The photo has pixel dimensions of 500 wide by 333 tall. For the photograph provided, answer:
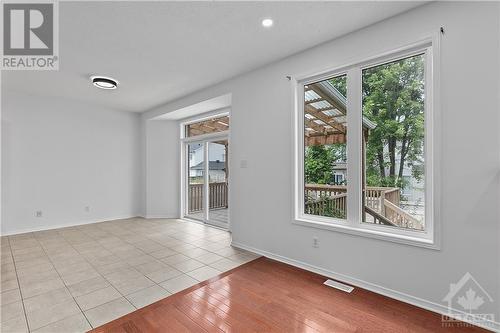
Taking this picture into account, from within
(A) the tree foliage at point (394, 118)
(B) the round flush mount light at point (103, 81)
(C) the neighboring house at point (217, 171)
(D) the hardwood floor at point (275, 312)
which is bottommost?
(D) the hardwood floor at point (275, 312)

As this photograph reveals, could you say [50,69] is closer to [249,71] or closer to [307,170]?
[249,71]

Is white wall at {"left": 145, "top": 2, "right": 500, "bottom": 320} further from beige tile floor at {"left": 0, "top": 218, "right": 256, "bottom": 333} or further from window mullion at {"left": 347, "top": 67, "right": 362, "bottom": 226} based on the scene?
beige tile floor at {"left": 0, "top": 218, "right": 256, "bottom": 333}

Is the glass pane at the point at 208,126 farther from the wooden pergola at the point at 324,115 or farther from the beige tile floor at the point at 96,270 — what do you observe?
the wooden pergola at the point at 324,115

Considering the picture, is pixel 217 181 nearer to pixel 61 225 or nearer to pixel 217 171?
pixel 217 171

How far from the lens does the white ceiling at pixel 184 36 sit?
235 centimetres

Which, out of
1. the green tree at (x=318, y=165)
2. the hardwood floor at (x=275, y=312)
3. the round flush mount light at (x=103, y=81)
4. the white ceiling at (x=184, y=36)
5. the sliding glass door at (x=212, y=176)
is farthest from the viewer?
the sliding glass door at (x=212, y=176)

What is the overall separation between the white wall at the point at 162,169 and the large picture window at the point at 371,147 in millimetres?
4154

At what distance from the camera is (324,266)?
9.66 feet

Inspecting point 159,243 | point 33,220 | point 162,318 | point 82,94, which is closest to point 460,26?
point 162,318

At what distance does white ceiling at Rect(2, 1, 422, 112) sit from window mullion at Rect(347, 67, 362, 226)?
1.94 ft

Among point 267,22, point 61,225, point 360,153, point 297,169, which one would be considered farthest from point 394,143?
point 61,225

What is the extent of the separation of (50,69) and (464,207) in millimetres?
5514

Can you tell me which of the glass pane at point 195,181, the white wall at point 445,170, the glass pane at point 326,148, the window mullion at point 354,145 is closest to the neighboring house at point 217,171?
the glass pane at point 195,181

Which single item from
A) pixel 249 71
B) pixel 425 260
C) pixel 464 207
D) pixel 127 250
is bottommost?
pixel 127 250
